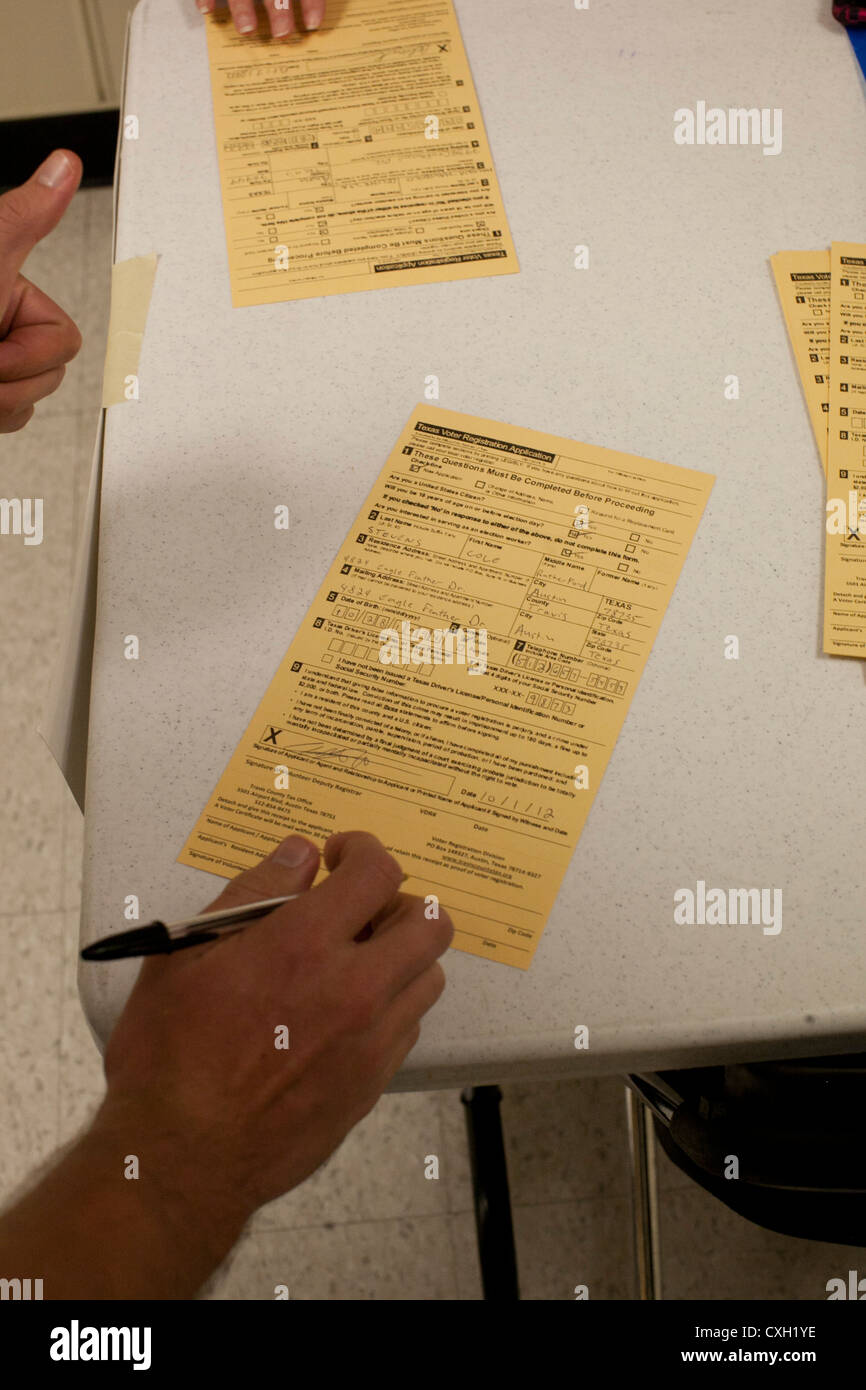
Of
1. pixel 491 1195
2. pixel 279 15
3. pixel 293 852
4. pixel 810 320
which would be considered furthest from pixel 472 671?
pixel 491 1195

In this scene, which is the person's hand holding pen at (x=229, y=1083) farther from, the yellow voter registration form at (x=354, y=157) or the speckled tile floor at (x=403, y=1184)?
the speckled tile floor at (x=403, y=1184)

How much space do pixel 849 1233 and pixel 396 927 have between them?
446 millimetres

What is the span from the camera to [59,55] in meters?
1.90

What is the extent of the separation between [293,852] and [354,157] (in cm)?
63

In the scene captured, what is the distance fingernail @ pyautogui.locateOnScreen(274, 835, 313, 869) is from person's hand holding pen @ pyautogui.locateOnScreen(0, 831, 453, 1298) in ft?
0.09

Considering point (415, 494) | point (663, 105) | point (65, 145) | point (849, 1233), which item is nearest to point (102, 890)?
point (415, 494)

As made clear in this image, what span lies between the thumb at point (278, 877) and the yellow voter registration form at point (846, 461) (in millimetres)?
375

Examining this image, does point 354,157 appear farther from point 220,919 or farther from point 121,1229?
point 121,1229

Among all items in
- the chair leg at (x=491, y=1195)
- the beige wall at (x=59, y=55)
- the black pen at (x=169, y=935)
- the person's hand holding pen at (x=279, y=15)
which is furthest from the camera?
the beige wall at (x=59, y=55)

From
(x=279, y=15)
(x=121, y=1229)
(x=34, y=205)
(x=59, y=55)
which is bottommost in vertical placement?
(x=121, y=1229)

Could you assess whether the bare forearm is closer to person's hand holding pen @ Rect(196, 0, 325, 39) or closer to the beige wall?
person's hand holding pen @ Rect(196, 0, 325, 39)

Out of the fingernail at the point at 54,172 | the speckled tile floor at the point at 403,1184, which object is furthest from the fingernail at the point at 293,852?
the speckled tile floor at the point at 403,1184

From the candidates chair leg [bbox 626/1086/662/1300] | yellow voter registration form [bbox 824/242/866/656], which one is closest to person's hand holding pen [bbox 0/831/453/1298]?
yellow voter registration form [bbox 824/242/866/656]

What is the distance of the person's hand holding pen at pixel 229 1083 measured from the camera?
0.53 meters
